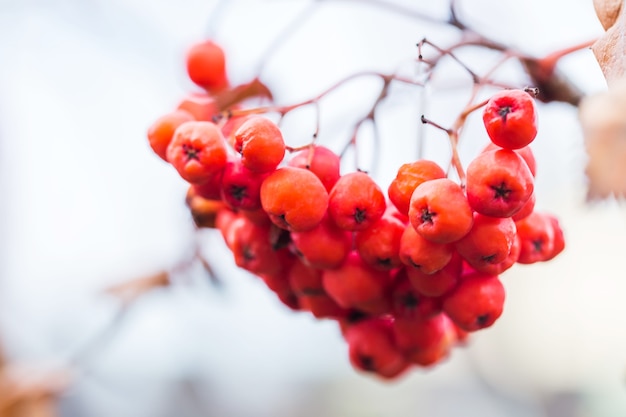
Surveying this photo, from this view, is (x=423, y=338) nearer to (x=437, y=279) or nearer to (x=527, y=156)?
(x=437, y=279)

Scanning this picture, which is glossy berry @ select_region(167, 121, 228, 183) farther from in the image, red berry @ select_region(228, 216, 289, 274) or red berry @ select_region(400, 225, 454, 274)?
red berry @ select_region(400, 225, 454, 274)

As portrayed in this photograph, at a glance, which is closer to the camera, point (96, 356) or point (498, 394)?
point (96, 356)

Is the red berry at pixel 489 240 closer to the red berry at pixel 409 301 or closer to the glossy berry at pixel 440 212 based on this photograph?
the glossy berry at pixel 440 212

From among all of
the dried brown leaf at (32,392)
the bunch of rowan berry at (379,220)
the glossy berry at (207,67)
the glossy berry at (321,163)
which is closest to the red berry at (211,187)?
the bunch of rowan berry at (379,220)

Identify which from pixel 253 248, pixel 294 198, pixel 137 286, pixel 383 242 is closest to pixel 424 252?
pixel 383 242

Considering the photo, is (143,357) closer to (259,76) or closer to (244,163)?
(259,76)

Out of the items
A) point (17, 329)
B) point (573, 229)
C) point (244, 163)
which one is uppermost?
point (244, 163)

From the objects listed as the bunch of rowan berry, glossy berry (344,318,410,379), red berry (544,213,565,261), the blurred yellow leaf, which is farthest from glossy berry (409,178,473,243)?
the blurred yellow leaf

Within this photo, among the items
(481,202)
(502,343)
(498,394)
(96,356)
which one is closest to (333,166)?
(481,202)
